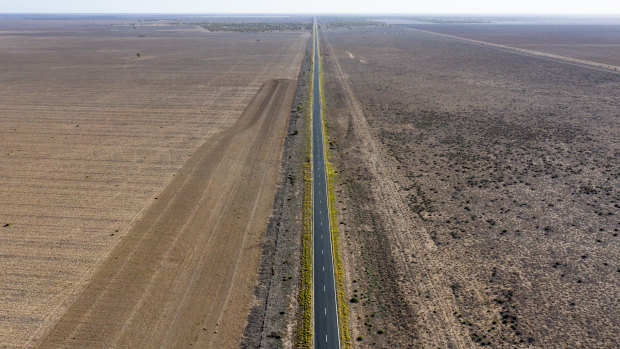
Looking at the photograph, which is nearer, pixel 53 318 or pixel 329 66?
pixel 53 318

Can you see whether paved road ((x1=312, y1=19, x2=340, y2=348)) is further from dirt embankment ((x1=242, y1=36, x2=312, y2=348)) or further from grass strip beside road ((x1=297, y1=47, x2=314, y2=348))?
dirt embankment ((x1=242, y1=36, x2=312, y2=348))

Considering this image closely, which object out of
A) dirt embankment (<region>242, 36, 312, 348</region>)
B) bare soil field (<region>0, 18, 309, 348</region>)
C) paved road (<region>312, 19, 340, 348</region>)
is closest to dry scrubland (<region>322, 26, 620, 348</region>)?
paved road (<region>312, 19, 340, 348</region>)

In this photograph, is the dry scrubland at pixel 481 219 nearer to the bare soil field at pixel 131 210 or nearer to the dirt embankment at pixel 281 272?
the dirt embankment at pixel 281 272

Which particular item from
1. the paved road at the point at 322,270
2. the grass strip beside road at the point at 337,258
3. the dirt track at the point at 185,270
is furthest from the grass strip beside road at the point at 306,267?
the dirt track at the point at 185,270

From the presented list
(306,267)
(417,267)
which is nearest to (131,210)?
(306,267)

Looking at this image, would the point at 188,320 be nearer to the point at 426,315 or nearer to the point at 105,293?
the point at 105,293

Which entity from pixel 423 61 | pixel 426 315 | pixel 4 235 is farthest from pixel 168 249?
pixel 423 61

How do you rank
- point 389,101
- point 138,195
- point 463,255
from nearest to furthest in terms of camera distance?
point 463,255 < point 138,195 < point 389,101
